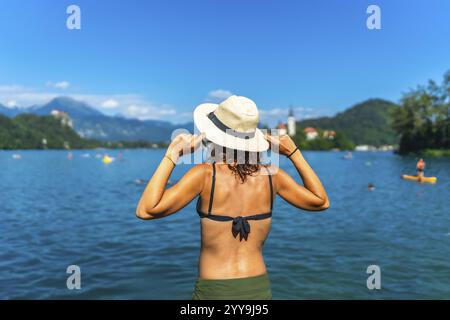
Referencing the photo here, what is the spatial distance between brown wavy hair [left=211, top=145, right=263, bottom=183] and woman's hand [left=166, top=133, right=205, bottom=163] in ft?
0.65

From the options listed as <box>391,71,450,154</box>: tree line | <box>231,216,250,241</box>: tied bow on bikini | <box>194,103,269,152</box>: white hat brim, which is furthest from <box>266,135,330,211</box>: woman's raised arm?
<box>391,71,450,154</box>: tree line

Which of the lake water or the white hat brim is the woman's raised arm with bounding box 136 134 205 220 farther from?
the lake water

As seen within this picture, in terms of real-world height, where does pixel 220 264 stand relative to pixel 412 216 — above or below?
above

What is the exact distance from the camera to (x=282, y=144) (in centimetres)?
379

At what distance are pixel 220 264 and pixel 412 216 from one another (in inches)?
893

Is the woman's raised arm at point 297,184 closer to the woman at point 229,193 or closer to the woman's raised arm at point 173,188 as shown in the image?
the woman at point 229,193

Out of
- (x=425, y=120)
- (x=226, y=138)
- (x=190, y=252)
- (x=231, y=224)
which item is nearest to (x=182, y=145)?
(x=226, y=138)

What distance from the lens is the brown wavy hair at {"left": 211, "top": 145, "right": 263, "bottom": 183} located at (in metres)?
3.53

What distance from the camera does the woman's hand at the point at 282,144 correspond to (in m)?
3.72

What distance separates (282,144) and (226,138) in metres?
0.61

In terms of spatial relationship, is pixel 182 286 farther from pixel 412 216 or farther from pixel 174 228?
pixel 412 216

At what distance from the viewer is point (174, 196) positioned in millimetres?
3443

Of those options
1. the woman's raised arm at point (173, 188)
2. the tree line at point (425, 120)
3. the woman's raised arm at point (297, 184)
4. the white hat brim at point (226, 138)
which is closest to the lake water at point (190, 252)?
Answer: the woman's raised arm at point (297, 184)
